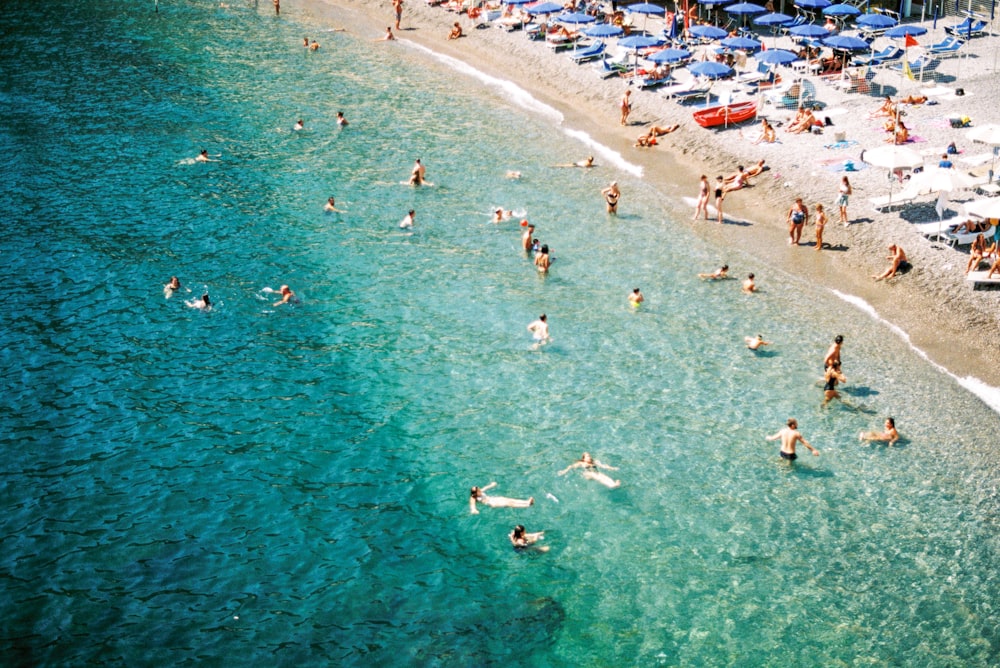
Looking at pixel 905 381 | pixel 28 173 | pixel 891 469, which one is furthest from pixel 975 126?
pixel 28 173

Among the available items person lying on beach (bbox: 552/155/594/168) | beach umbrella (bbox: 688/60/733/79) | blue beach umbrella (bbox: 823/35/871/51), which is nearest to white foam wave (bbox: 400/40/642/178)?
person lying on beach (bbox: 552/155/594/168)

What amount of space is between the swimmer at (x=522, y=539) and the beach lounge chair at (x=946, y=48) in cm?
3390

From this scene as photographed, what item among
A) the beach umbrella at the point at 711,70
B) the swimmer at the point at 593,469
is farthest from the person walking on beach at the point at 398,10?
the swimmer at the point at 593,469

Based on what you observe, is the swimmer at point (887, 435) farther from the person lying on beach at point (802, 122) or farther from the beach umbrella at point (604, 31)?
the beach umbrella at point (604, 31)

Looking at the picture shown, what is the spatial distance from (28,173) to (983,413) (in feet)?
118

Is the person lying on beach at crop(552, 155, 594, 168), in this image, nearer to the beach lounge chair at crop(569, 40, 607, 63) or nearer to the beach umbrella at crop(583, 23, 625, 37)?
the beach umbrella at crop(583, 23, 625, 37)

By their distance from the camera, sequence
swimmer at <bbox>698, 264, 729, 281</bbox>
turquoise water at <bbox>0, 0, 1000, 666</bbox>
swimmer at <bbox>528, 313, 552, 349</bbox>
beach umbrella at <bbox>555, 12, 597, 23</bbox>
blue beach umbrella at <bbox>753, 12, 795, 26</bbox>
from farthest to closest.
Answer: beach umbrella at <bbox>555, 12, 597, 23</bbox> → blue beach umbrella at <bbox>753, 12, 795, 26</bbox> → swimmer at <bbox>698, 264, 729, 281</bbox> → swimmer at <bbox>528, 313, 552, 349</bbox> → turquoise water at <bbox>0, 0, 1000, 666</bbox>

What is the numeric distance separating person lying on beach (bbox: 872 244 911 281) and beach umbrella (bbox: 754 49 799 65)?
14721 mm

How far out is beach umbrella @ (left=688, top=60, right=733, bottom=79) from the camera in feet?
137

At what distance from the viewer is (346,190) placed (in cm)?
3828

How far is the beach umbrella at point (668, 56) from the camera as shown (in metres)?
43.6

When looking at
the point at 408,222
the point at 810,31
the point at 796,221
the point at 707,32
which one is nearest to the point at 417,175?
the point at 408,222

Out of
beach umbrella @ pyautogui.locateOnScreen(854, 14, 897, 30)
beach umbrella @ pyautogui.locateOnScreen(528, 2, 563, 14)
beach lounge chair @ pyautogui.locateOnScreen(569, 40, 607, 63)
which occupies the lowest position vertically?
beach lounge chair @ pyautogui.locateOnScreen(569, 40, 607, 63)

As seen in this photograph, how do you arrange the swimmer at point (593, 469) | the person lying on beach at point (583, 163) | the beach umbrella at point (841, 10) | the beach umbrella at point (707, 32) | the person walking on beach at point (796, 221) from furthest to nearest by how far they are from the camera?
the beach umbrella at point (707, 32) < the beach umbrella at point (841, 10) < the person lying on beach at point (583, 163) < the person walking on beach at point (796, 221) < the swimmer at point (593, 469)
